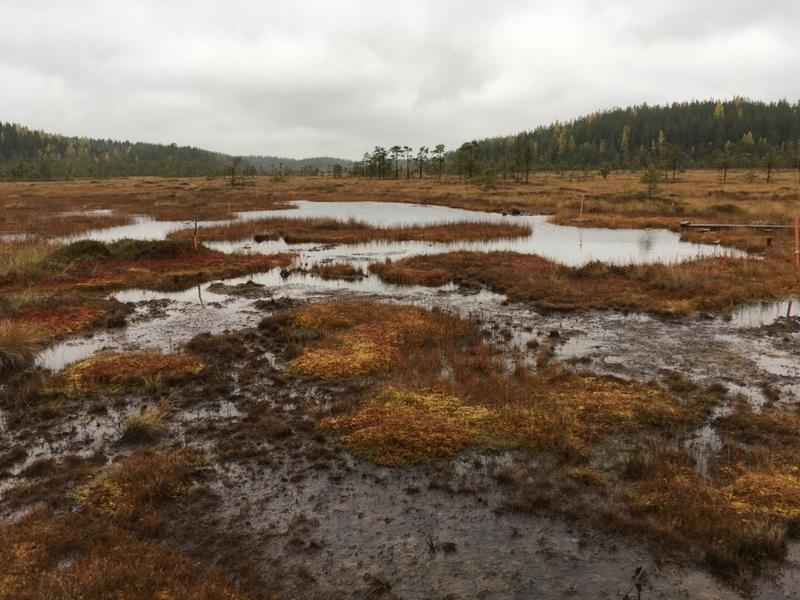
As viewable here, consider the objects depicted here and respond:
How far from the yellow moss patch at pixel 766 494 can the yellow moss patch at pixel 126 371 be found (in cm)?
1193

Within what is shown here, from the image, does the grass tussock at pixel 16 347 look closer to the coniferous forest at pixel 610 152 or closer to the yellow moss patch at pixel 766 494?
the yellow moss patch at pixel 766 494

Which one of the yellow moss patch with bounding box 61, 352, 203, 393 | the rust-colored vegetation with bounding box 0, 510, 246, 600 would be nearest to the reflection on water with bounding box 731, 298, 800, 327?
the yellow moss patch with bounding box 61, 352, 203, 393

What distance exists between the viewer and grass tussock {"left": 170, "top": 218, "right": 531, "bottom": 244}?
38.5 meters

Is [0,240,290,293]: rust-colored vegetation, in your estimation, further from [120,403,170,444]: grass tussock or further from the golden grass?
[120,403,170,444]: grass tussock

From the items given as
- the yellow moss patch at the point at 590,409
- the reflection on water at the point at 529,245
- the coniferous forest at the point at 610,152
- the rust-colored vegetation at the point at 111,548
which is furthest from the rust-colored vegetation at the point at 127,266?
the coniferous forest at the point at 610,152

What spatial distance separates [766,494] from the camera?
8.10 metres

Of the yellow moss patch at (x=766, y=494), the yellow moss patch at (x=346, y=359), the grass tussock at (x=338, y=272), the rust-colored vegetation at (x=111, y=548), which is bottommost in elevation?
the rust-colored vegetation at (x=111, y=548)

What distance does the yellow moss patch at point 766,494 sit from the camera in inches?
306

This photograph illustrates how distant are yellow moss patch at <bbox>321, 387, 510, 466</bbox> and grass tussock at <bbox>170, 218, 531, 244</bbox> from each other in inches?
1069

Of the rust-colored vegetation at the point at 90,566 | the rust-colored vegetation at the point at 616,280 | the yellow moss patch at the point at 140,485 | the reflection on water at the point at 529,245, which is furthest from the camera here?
the reflection on water at the point at 529,245

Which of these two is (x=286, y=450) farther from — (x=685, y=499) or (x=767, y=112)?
(x=767, y=112)

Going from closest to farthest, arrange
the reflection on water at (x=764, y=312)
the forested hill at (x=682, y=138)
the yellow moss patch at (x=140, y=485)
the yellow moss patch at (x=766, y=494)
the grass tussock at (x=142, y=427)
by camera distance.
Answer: the yellow moss patch at (x=766, y=494) < the yellow moss patch at (x=140, y=485) < the grass tussock at (x=142, y=427) < the reflection on water at (x=764, y=312) < the forested hill at (x=682, y=138)

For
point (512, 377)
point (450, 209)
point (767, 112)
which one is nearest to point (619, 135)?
point (767, 112)

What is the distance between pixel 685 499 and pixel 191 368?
1149 centimetres
